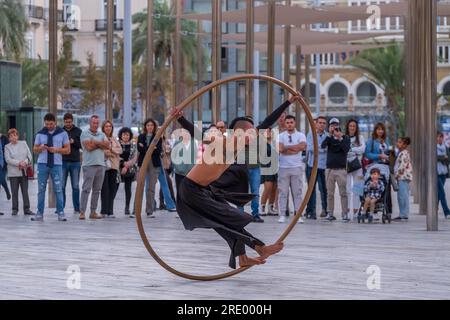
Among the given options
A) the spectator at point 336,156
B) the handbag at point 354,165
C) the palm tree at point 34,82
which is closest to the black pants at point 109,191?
the spectator at point 336,156

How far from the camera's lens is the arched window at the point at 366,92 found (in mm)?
117562

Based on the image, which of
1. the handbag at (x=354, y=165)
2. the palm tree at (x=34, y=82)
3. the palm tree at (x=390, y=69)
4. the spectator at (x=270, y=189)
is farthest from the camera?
the palm tree at (x=390, y=69)

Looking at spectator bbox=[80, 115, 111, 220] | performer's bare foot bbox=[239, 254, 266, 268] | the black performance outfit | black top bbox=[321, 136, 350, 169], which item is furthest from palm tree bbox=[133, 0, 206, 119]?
performer's bare foot bbox=[239, 254, 266, 268]

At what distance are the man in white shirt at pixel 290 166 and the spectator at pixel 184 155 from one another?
1.70 m

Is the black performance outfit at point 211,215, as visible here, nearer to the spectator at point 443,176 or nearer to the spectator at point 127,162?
the spectator at point 127,162

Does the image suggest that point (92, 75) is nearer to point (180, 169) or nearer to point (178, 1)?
point (178, 1)

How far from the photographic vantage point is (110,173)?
2617 cm

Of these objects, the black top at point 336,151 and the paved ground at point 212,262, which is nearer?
the paved ground at point 212,262

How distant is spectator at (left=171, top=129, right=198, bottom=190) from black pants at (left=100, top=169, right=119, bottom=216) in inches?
46.5

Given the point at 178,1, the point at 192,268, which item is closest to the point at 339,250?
the point at 192,268

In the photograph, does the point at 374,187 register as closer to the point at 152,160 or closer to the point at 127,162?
the point at 152,160

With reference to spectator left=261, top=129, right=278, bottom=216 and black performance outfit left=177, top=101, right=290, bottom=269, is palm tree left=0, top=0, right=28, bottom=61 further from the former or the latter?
black performance outfit left=177, top=101, right=290, bottom=269

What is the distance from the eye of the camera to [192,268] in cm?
1562

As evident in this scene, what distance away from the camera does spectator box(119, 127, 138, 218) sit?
26.3m
